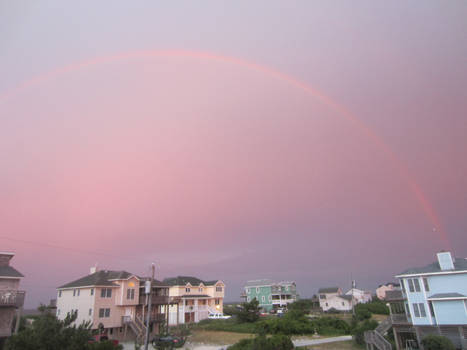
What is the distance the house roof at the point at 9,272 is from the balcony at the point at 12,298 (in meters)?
1.56

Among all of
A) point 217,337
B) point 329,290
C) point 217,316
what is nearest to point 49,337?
point 217,337

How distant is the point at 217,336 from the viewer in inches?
1695

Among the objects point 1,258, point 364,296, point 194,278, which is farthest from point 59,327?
point 364,296

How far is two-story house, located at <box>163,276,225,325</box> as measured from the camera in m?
61.8

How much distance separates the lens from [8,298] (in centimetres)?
3045

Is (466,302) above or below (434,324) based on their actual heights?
above

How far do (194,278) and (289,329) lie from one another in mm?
35331

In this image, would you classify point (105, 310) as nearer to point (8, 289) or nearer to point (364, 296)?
point (8, 289)

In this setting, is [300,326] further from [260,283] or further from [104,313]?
[260,283]

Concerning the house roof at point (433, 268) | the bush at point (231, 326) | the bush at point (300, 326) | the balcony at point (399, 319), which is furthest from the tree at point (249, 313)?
the house roof at point (433, 268)

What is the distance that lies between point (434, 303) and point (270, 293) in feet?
217

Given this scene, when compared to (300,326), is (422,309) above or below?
above

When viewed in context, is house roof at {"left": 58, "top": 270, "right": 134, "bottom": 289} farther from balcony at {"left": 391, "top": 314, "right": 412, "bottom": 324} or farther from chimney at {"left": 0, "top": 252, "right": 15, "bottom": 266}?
balcony at {"left": 391, "top": 314, "right": 412, "bottom": 324}

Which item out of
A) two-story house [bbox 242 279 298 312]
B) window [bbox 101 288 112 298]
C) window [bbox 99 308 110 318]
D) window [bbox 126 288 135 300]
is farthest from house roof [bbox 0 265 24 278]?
two-story house [bbox 242 279 298 312]
